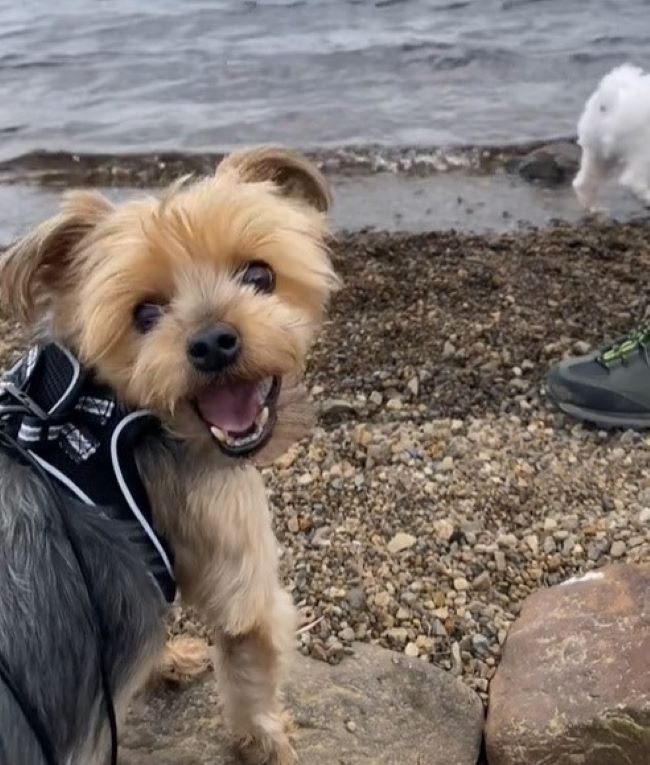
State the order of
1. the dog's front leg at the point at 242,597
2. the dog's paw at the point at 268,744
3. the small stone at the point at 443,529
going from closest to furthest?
1. the dog's front leg at the point at 242,597
2. the dog's paw at the point at 268,744
3. the small stone at the point at 443,529

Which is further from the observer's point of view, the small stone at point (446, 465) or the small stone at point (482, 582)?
the small stone at point (446, 465)

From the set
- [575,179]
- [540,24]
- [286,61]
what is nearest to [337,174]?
[575,179]

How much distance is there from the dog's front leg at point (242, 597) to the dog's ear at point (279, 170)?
2.46ft

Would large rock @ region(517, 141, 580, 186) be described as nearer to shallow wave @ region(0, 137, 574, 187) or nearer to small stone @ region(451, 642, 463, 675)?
shallow wave @ region(0, 137, 574, 187)

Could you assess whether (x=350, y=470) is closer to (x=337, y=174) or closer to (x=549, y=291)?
(x=549, y=291)

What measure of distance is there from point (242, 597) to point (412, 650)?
1014 mm

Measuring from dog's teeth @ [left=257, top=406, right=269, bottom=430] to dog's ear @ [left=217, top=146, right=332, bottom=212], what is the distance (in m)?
0.61

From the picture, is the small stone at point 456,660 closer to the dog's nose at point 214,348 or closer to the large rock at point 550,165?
the dog's nose at point 214,348

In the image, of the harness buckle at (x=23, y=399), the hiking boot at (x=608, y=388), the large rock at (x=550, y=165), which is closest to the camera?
the harness buckle at (x=23, y=399)

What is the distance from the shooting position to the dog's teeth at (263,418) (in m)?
2.47

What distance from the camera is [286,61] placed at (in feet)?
38.3

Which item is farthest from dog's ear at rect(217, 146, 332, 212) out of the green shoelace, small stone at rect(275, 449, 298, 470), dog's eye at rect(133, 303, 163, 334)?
the green shoelace

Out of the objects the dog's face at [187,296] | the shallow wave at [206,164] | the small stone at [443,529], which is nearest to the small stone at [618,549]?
the small stone at [443,529]

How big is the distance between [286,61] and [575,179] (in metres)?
4.54
